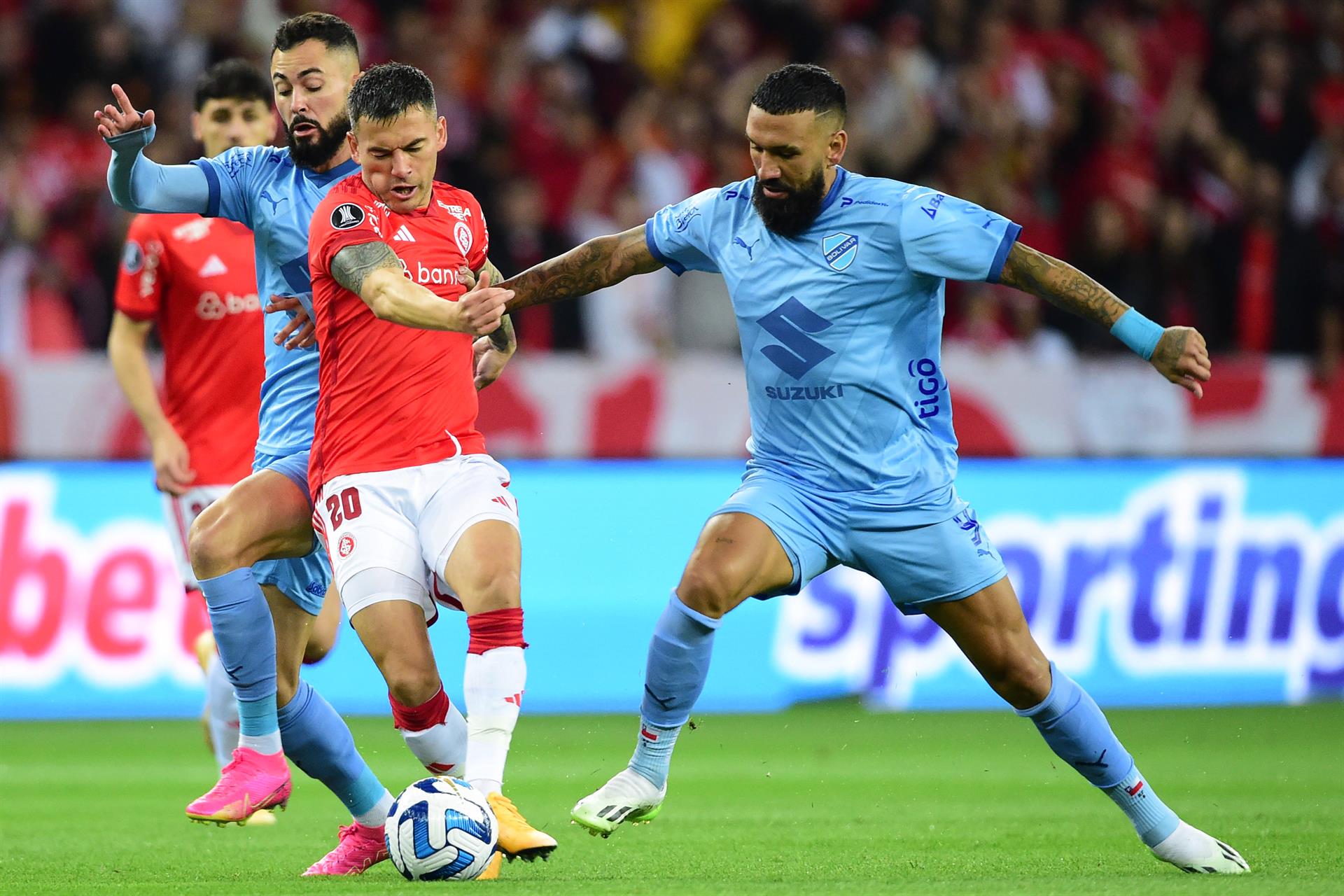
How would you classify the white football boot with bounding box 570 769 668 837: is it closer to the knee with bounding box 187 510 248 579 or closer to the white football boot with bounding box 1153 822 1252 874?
the knee with bounding box 187 510 248 579

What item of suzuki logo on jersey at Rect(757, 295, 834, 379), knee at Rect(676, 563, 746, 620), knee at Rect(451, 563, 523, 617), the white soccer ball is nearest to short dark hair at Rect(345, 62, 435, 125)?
suzuki logo on jersey at Rect(757, 295, 834, 379)

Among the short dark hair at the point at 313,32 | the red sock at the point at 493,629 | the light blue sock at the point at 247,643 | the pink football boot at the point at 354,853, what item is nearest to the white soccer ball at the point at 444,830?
the red sock at the point at 493,629

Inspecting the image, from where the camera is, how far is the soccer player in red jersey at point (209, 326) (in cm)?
782

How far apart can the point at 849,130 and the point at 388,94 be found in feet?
29.5

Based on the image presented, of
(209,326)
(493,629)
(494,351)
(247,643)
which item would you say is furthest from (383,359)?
(209,326)

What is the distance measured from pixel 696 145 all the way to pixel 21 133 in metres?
4.74

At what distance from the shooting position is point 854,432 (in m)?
5.99

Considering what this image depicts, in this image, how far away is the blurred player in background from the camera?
602 centimetres

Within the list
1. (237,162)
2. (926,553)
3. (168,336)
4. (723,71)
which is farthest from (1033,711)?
(723,71)

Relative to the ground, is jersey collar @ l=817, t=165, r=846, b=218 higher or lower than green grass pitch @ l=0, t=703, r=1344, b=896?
higher

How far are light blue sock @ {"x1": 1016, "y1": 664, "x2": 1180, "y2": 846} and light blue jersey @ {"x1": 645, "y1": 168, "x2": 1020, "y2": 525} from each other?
25.8 inches

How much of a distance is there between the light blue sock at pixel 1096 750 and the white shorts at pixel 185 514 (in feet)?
11.9

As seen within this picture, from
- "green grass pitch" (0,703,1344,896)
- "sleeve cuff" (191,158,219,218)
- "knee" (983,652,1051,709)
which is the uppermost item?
"sleeve cuff" (191,158,219,218)

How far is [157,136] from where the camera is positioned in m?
12.9
